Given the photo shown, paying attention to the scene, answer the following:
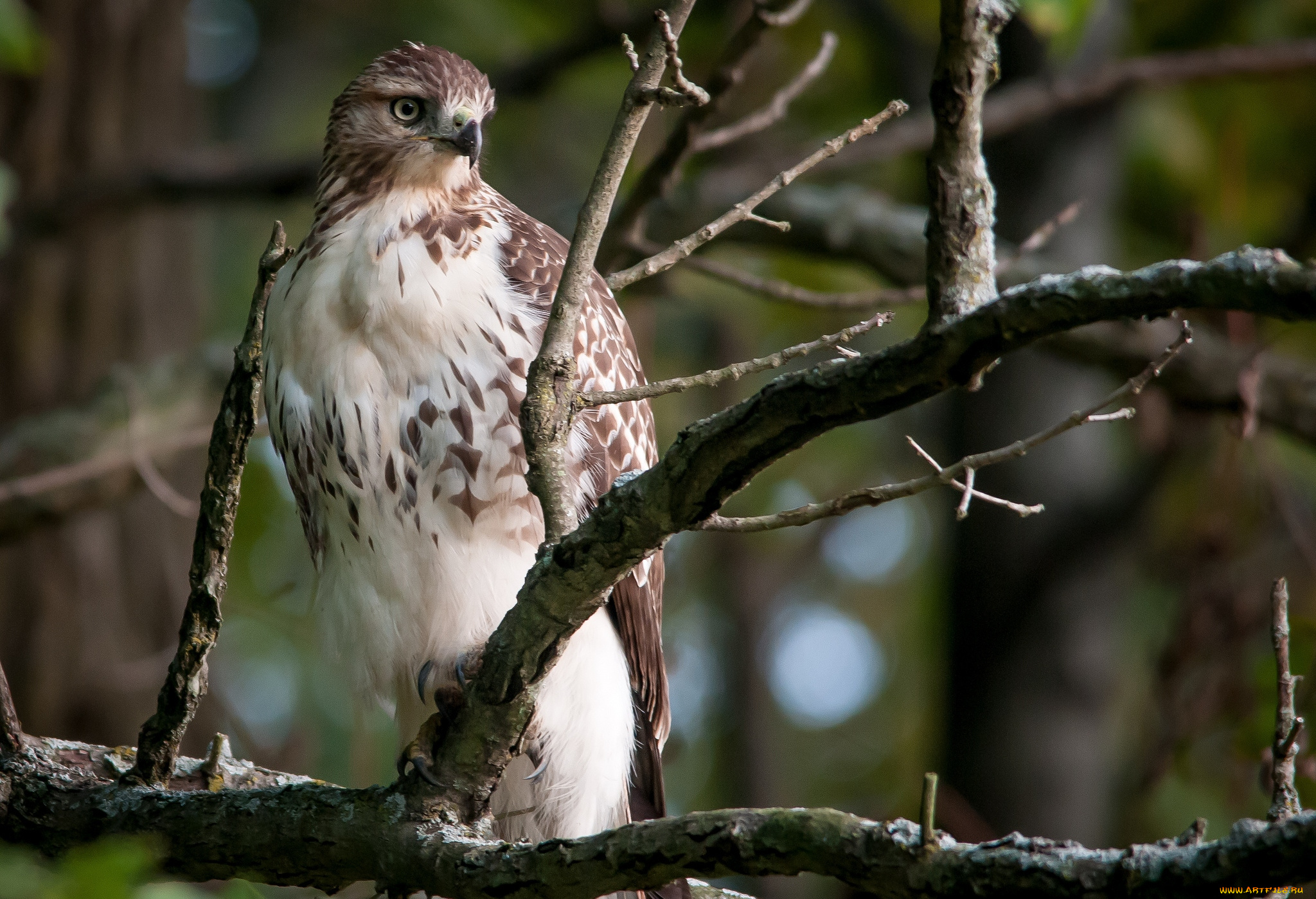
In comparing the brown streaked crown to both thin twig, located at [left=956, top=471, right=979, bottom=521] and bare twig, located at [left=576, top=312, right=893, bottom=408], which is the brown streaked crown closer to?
bare twig, located at [left=576, top=312, right=893, bottom=408]

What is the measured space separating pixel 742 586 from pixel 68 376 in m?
3.44

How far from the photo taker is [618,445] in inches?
126

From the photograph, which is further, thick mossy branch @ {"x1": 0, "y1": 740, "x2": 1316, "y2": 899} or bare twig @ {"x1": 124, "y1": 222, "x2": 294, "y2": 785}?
bare twig @ {"x1": 124, "y1": 222, "x2": 294, "y2": 785}

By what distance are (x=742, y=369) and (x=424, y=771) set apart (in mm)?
1094

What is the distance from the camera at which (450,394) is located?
295 cm

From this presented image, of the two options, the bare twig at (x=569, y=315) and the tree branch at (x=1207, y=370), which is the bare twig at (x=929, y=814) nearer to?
the bare twig at (x=569, y=315)

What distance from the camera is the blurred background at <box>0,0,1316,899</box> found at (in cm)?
458

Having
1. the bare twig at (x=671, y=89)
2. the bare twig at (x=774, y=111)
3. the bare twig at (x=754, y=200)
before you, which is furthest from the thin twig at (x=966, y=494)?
the bare twig at (x=774, y=111)

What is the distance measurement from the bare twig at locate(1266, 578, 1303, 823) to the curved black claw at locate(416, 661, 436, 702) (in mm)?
1946

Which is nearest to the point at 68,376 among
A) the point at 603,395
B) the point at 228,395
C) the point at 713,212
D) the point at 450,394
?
the point at 713,212

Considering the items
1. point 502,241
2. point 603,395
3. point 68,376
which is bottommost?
point 603,395

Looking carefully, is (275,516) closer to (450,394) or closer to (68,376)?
(68,376)

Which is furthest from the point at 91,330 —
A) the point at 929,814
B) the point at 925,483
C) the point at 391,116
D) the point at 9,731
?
the point at 929,814

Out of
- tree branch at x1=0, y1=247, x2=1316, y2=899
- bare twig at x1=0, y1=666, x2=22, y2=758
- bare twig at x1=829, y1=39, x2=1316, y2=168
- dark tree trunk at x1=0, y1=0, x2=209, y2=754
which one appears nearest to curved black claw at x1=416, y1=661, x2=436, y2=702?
tree branch at x1=0, y1=247, x2=1316, y2=899
